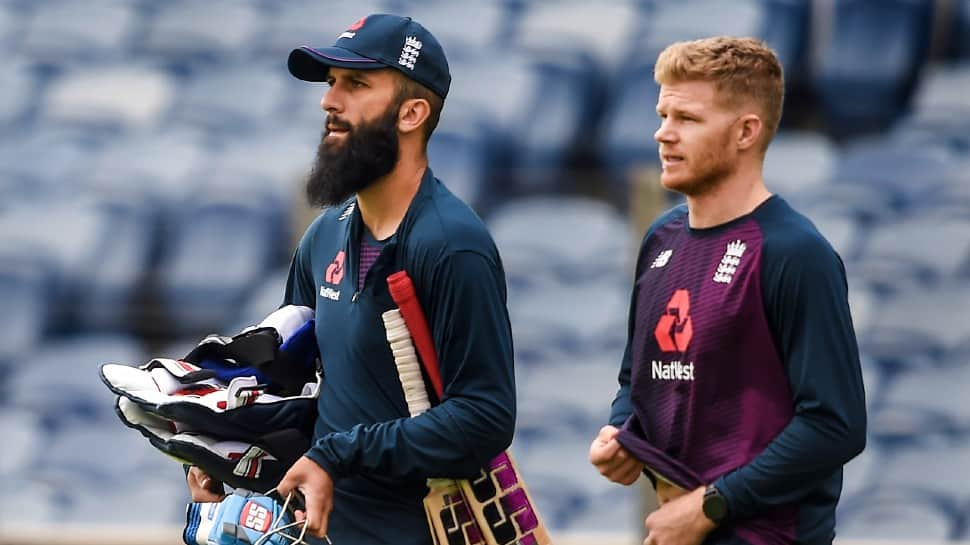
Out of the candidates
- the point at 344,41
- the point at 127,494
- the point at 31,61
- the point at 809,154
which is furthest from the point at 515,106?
the point at 344,41

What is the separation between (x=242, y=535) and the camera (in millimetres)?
3236

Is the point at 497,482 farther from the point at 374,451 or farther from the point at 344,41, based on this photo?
the point at 344,41

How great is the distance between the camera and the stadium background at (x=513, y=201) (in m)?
6.67

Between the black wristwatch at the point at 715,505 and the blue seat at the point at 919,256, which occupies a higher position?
the blue seat at the point at 919,256

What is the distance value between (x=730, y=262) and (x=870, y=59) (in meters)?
5.01

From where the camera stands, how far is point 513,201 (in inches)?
282

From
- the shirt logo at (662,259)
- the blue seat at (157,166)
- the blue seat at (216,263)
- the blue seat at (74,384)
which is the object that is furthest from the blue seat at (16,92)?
the shirt logo at (662,259)

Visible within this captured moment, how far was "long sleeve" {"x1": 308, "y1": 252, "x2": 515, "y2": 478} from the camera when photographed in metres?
3.10

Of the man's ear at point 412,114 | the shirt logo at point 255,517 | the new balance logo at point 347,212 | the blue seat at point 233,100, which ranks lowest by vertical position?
the shirt logo at point 255,517

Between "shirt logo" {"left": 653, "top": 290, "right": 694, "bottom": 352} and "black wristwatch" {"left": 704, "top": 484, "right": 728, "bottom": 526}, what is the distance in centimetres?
23

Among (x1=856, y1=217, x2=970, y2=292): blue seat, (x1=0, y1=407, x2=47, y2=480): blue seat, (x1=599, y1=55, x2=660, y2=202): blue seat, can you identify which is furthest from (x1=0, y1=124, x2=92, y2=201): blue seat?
(x1=856, y1=217, x2=970, y2=292): blue seat

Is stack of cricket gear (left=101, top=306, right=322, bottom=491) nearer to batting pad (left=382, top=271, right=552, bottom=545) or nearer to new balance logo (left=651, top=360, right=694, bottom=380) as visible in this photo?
batting pad (left=382, top=271, right=552, bottom=545)

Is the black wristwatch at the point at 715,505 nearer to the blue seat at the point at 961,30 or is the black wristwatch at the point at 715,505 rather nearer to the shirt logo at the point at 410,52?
the shirt logo at the point at 410,52

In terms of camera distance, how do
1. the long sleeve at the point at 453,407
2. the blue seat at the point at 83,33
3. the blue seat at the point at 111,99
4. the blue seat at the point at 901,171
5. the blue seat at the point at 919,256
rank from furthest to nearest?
the blue seat at the point at 83,33, the blue seat at the point at 111,99, the blue seat at the point at 901,171, the blue seat at the point at 919,256, the long sleeve at the point at 453,407
